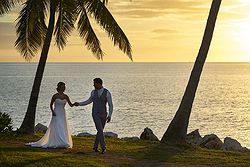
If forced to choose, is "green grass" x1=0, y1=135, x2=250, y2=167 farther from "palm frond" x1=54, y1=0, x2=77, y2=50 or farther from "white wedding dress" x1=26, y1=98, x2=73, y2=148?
"palm frond" x1=54, y1=0, x2=77, y2=50

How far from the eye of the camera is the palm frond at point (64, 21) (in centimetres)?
1884

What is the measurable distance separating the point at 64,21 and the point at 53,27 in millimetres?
674

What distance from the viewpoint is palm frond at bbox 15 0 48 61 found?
63.1ft

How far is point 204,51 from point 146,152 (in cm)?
485

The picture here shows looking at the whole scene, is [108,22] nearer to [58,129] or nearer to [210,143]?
[58,129]

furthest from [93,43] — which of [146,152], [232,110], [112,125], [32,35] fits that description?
[232,110]

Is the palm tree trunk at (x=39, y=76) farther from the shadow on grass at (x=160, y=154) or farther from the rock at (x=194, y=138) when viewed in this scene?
the rock at (x=194, y=138)

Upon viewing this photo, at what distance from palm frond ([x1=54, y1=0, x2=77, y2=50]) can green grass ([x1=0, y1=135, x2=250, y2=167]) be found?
14.2ft

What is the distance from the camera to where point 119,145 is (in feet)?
62.7

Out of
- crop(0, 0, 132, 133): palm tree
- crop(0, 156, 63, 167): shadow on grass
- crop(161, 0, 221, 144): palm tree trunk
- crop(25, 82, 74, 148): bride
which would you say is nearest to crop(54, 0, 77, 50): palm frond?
crop(0, 0, 132, 133): palm tree

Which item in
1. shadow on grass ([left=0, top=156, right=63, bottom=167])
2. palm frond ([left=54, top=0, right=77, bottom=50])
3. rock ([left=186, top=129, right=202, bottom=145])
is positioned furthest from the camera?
rock ([left=186, top=129, right=202, bottom=145])

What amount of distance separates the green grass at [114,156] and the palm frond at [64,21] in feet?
14.2

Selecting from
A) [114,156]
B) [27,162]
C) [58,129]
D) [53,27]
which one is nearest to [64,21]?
[53,27]

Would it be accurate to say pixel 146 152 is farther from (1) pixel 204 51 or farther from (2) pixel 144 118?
(2) pixel 144 118
